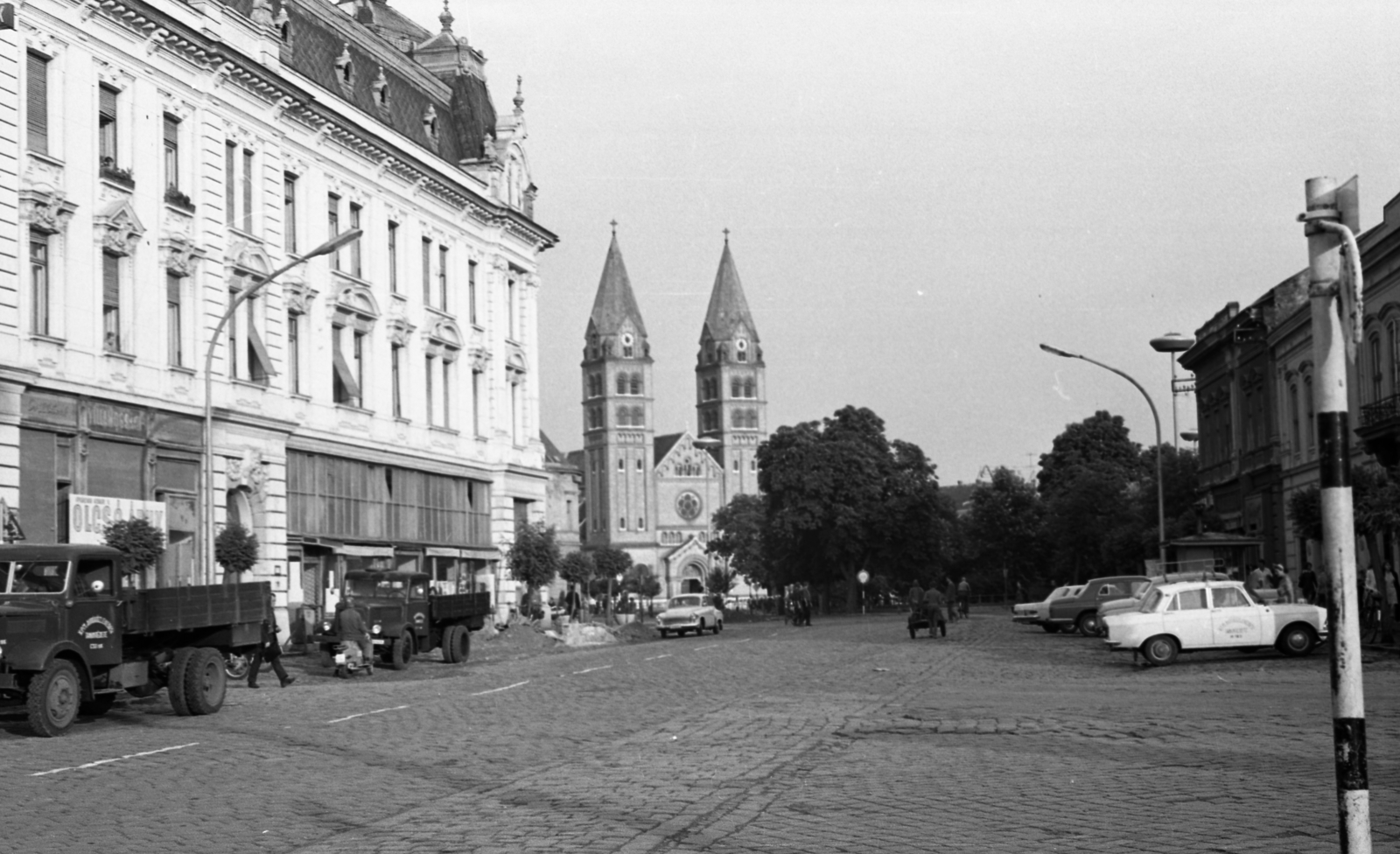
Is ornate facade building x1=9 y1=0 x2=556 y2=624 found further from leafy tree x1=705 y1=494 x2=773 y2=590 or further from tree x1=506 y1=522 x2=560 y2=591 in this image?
leafy tree x1=705 y1=494 x2=773 y2=590

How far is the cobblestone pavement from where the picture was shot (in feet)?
35.9

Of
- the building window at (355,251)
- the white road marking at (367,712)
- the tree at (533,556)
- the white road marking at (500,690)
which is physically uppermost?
the building window at (355,251)

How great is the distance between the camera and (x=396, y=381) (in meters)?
51.5

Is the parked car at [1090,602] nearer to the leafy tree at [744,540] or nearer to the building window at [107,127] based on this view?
the building window at [107,127]

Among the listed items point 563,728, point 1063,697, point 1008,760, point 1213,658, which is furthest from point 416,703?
point 1213,658

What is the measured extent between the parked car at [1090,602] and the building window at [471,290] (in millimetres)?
21720

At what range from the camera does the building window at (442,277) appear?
55125 millimetres

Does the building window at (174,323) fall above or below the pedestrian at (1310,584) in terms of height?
above

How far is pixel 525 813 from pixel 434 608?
983 inches

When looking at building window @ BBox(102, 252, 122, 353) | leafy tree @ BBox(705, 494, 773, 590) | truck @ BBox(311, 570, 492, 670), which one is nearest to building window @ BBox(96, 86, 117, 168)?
building window @ BBox(102, 252, 122, 353)

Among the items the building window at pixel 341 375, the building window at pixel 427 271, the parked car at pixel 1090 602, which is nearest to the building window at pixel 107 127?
the building window at pixel 341 375

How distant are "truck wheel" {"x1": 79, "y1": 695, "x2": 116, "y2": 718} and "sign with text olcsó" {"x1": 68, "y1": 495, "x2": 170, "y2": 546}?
32.0 feet

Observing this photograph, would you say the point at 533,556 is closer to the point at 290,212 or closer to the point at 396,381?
the point at 396,381

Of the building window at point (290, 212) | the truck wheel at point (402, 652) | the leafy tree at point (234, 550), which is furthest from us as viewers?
the building window at point (290, 212)
